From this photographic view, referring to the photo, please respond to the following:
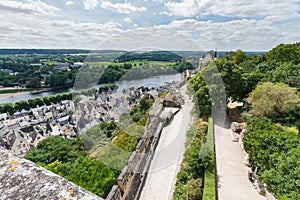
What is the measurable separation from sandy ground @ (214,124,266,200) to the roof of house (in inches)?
222

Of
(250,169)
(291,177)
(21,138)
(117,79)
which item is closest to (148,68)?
(117,79)

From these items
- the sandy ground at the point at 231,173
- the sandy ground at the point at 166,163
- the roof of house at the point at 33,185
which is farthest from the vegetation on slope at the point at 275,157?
the roof of house at the point at 33,185

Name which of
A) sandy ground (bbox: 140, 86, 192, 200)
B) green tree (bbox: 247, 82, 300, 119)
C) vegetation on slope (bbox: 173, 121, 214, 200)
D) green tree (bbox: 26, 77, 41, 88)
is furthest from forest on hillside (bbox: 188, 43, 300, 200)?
green tree (bbox: 26, 77, 41, 88)

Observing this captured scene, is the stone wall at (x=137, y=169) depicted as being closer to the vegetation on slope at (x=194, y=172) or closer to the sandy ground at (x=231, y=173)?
the vegetation on slope at (x=194, y=172)

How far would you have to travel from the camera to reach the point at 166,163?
269 inches

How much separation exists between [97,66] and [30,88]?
163 feet

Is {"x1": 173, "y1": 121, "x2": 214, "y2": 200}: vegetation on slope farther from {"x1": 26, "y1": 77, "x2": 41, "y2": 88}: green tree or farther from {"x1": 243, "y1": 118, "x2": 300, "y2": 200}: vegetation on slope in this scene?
{"x1": 26, "y1": 77, "x2": 41, "y2": 88}: green tree

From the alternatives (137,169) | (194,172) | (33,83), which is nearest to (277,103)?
(194,172)

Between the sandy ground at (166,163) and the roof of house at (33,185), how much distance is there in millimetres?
5075

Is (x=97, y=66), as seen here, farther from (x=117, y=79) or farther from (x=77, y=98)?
(x=117, y=79)

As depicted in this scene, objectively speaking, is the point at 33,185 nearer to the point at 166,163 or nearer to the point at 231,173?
the point at 166,163

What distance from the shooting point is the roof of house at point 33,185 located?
1.01 metres

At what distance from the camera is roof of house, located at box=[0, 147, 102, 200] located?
101 centimetres

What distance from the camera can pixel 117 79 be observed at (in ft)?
47.0
